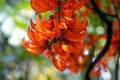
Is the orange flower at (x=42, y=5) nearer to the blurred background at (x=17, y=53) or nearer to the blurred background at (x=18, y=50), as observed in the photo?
the blurred background at (x=18, y=50)

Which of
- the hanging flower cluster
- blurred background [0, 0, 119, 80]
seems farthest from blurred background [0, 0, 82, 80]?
the hanging flower cluster

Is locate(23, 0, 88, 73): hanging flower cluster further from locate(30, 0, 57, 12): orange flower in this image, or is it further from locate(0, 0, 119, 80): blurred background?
locate(0, 0, 119, 80): blurred background

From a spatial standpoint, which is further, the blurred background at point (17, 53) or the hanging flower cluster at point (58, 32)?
the blurred background at point (17, 53)

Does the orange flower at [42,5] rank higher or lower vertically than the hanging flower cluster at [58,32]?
higher

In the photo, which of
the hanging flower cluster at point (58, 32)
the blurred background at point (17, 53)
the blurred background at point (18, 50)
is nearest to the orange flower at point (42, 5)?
the hanging flower cluster at point (58, 32)

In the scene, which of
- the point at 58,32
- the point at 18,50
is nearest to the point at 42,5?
the point at 58,32

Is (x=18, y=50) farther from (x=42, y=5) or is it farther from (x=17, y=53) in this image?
(x=42, y=5)
